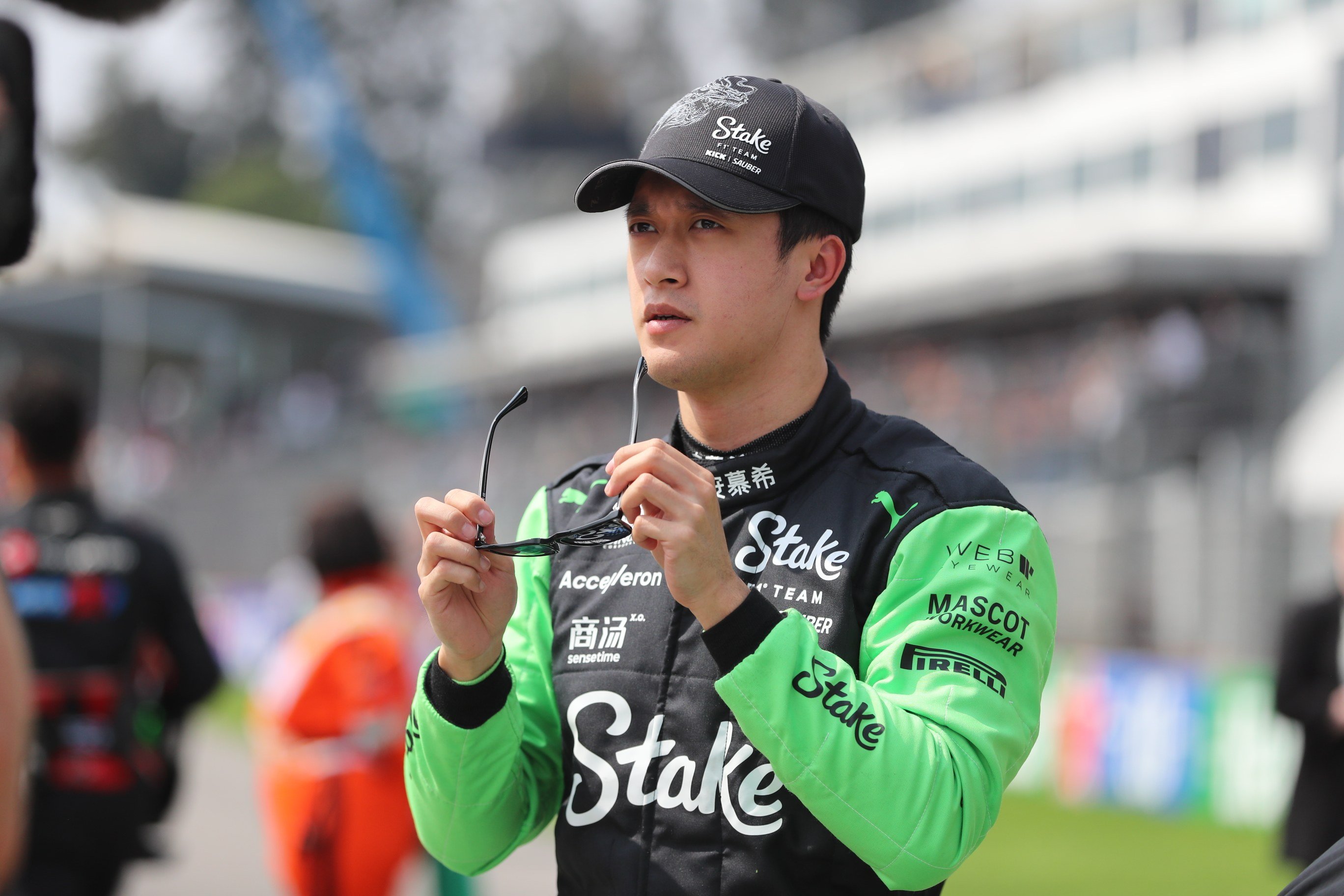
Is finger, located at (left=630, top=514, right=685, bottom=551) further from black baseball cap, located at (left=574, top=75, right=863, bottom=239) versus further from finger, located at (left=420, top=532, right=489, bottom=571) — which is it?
black baseball cap, located at (left=574, top=75, right=863, bottom=239)

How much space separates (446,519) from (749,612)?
44 centimetres

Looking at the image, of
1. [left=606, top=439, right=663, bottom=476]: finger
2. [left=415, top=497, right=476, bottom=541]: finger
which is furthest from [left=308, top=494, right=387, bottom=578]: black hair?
[left=606, top=439, right=663, bottom=476]: finger

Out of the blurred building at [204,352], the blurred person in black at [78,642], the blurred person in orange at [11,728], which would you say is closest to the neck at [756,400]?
the blurred person in orange at [11,728]

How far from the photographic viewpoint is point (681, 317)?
8.02 feet

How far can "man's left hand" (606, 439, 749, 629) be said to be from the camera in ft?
6.98

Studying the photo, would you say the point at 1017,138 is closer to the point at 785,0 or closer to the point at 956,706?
the point at 956,706

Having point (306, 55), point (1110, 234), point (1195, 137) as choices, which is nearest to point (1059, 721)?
point (1110, 234)

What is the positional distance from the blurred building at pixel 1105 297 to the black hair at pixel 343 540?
447cm

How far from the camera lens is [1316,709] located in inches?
262

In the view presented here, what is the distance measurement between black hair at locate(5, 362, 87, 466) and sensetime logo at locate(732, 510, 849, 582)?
3617 mm

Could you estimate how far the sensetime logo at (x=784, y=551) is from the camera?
243 centimetres

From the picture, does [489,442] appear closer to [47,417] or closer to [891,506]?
[891,506]

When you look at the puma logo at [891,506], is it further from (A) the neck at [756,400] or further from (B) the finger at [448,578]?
(B) the finger at [448,578]

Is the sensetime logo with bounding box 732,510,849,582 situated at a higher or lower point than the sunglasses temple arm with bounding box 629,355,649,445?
lower
